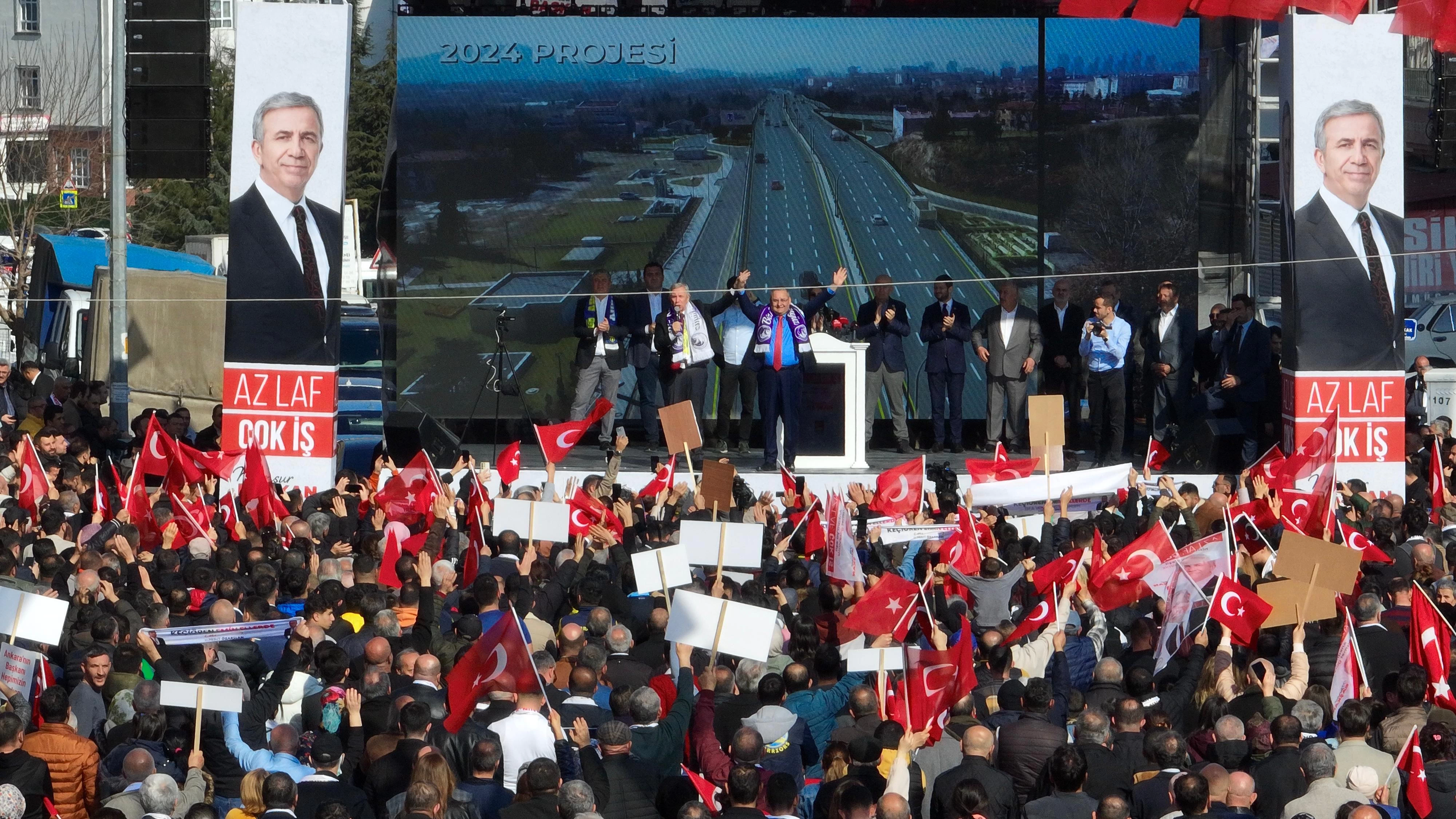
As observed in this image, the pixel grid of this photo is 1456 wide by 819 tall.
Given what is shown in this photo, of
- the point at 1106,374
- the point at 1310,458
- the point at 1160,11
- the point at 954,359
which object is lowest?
the point at 1310,458

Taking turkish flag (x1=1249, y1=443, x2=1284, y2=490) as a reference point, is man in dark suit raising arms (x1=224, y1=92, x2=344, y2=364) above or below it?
above

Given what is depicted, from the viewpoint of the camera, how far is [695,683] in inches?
344

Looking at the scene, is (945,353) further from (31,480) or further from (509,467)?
(31,480)

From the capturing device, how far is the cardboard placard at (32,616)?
8602 mm

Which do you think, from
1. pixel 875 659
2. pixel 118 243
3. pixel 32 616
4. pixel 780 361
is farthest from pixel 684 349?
pixel 875 659

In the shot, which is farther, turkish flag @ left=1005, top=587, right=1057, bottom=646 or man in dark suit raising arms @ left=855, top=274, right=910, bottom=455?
man in dark suit raising arms @ left=855, top=274, right=910, bottom=455

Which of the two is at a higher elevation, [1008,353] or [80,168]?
[80,168]

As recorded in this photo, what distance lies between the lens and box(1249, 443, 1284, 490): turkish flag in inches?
523

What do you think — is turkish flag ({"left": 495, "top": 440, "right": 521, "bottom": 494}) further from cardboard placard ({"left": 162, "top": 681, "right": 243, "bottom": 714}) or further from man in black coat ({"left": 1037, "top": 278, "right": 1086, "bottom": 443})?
→ cardboard placard ({"left": 162, "top": 681, "right": 243, "bottom": 714})

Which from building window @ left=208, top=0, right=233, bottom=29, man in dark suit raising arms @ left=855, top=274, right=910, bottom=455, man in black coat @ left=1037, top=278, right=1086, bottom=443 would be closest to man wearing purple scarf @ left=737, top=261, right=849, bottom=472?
man in dark suit raising arms @ left=855, top=274, right=910, bottom=455

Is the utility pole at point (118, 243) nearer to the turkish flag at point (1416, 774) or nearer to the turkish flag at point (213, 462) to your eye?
the turkish flag at point (213, 462)

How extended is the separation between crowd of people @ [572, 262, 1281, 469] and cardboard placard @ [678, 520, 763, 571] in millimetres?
6627

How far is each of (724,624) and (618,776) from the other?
1143 mm

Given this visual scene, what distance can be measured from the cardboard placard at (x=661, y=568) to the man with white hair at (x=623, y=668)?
22.4 inches
